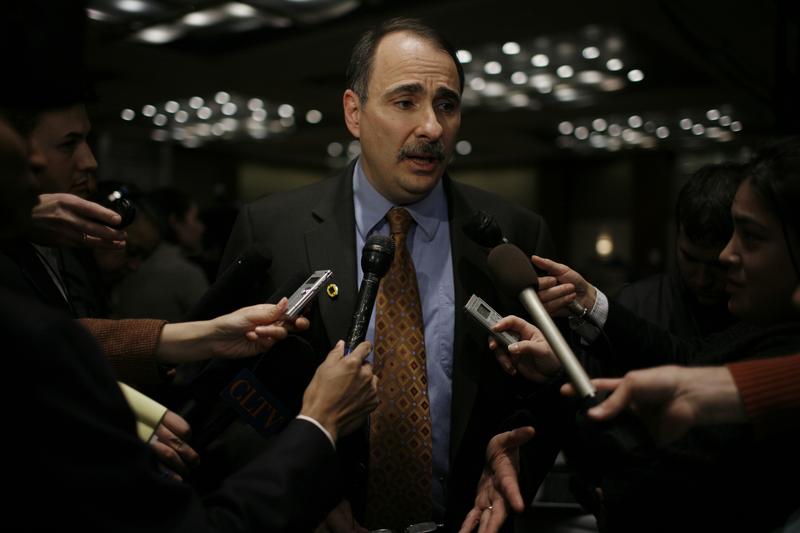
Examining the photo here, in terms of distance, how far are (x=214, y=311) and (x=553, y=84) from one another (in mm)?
8784

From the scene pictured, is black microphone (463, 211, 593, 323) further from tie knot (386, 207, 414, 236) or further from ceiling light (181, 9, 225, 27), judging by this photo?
ceiling light (181, 9, 225, 27)

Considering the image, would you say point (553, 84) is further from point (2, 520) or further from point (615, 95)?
point (2, 520)

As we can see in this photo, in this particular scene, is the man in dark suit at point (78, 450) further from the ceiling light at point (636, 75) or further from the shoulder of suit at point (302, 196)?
the ceiling light at point (636, 75)

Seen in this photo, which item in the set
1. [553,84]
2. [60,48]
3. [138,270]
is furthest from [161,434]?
[553,84]

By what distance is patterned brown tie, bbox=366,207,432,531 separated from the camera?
1.69m

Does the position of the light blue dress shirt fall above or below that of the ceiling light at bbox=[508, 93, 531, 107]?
below

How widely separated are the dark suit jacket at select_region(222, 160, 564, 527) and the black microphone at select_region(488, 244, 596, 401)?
44cm

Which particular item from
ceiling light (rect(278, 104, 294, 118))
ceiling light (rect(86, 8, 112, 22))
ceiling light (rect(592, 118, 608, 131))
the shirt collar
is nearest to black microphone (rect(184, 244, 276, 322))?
the shirt collar

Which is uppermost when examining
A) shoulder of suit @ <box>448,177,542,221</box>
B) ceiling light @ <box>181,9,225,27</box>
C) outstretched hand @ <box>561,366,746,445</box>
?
ceiling light @ <box>181,9,225,27</box>

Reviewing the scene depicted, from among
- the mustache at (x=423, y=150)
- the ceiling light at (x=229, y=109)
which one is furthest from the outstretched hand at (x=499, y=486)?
the ceiling light at (x=229, y=109)

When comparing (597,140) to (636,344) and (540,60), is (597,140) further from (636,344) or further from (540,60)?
Answer: (636,344)

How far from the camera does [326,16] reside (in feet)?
21.7

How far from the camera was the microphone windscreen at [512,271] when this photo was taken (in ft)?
4.18

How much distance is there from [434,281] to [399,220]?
0.19m
